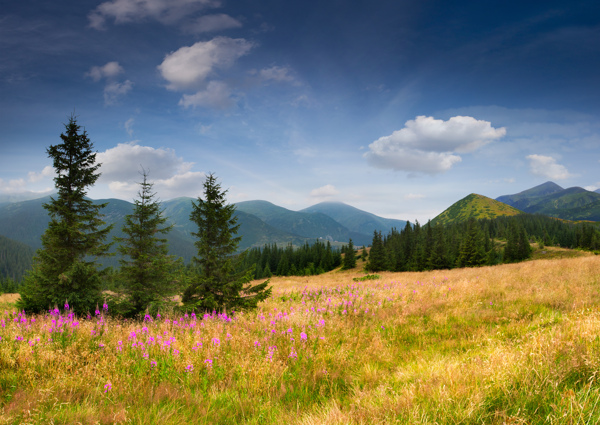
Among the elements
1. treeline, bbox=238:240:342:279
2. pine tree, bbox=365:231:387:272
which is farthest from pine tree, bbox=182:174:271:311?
treeline, bbox=238:240:342:279

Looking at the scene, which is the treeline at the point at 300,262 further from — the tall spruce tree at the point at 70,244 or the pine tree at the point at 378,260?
the tall spruce tree at the point at 70,244

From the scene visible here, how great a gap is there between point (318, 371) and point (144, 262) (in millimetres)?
11843

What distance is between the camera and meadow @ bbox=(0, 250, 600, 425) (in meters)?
2.41

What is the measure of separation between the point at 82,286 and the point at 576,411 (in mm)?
15565

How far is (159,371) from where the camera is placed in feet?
12.6

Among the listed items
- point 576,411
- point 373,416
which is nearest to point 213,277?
point 373,416

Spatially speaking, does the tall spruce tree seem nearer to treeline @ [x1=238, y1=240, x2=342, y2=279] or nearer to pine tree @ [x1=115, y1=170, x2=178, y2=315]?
pine tree @ [x1=115, y1=170, x2=178, y2=315]

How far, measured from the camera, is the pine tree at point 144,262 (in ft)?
39.2

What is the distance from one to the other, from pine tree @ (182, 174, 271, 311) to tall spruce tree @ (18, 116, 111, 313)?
5.29 meters

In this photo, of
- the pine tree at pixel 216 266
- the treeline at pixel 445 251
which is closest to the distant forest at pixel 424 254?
the treeline at pixel 445 251

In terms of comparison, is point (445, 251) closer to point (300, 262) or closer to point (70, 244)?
point (300, 262)

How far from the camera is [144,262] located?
12562 millimetres

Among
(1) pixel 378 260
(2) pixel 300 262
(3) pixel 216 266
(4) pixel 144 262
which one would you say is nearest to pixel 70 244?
(4) pixel 144 262

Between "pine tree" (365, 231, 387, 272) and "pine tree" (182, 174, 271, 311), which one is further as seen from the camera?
"pine tree" (365, 231, 387, 272)
